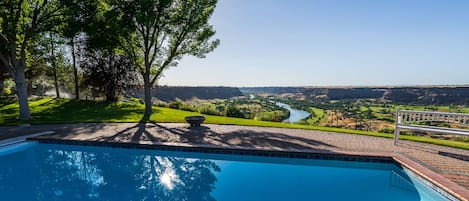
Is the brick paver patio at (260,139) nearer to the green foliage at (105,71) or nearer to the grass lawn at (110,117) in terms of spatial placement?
the grass lawn at (110,117)

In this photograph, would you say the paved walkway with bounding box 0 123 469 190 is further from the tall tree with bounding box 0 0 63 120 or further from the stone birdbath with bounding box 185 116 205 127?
the tall tree with bounding box 0 0 63 120

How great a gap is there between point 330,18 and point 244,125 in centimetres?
860

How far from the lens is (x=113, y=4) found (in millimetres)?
11891

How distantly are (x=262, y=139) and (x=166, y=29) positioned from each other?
8.04 m

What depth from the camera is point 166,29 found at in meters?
12.8

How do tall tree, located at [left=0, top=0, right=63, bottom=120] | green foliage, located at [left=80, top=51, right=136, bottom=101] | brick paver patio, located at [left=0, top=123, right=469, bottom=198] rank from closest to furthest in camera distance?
brick paver patio, located at [left=0, top=123, right=469, bottom=198]
tall tree, located at [left=0, top=0, right=63, bottom=120]
green foliage, located at [left=80, top=51, right=136, bottom=101]

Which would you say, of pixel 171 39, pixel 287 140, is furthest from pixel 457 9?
pixel 171 39

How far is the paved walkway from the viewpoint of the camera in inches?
240

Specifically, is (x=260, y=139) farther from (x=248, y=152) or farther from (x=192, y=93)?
(x=192, y=93)

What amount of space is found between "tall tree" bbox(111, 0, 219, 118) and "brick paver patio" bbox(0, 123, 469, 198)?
3864 millimetres

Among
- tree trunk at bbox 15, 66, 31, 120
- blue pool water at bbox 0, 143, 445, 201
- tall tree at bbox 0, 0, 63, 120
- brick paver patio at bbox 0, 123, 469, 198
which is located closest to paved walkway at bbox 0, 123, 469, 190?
brick paver patio at bbox 0, 123, 469, 198

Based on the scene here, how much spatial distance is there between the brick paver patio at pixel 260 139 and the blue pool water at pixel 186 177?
565 mm

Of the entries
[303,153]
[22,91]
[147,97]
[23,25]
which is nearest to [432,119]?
[303,153]

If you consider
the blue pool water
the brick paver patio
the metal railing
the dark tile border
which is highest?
the metal railing
